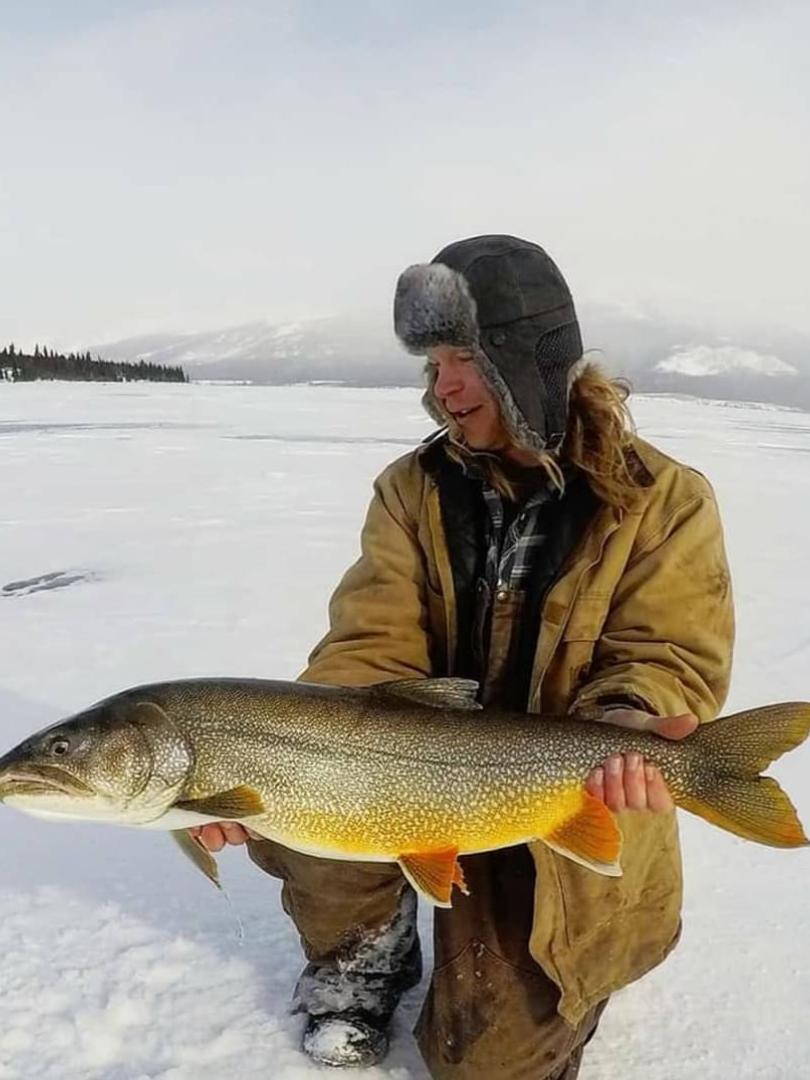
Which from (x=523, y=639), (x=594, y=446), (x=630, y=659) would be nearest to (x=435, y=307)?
(x=594, y=446)

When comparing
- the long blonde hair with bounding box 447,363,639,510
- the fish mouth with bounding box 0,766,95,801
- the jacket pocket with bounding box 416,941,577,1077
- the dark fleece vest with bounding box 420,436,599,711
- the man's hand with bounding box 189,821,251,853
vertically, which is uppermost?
the long blonde hair with bounding box 447,363,639,510

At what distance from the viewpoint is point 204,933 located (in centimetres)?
288

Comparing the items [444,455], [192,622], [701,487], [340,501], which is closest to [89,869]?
[444,455]

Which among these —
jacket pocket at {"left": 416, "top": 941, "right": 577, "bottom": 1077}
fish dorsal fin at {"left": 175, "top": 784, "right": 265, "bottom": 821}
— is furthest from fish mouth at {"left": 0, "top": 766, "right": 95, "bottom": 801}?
jacket pocket at {"left": 416, "top": 941, "right": 577, "bottom": 1077}

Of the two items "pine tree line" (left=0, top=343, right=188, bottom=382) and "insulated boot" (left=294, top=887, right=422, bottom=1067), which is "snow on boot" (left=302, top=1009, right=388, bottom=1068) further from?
"pine tree line" (left=0, top=343, right=188, bottom=382)

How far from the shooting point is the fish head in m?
2.15

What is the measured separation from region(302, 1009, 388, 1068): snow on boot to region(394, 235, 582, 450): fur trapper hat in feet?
4.55

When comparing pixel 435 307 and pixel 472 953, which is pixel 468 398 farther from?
pixel 472 953

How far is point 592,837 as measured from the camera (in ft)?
7.04

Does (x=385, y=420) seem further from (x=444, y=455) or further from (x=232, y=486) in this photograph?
(x=444, y=455)

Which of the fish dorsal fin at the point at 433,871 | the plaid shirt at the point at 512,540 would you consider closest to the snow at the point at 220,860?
the fish dorsal fin at the point at 433,871

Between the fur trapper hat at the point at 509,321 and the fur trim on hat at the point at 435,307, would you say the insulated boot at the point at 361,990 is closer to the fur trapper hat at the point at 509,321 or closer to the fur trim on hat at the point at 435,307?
the fur trapper hat at the point at 509,321

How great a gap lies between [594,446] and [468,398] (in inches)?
12.6

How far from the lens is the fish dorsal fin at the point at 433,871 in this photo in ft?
7.14
